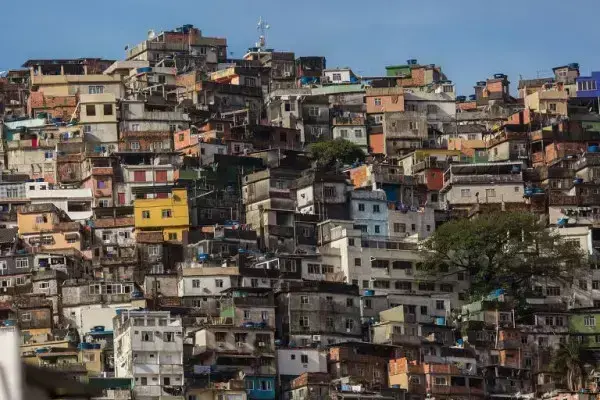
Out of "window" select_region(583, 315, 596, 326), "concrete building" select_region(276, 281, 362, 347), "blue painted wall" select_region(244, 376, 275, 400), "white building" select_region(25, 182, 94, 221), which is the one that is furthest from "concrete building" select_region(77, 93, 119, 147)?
"blue painted wall" select_region(244, 376, 275, 400)

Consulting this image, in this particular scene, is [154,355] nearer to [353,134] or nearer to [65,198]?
[65,198]


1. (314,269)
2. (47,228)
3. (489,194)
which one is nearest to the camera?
(314,269)

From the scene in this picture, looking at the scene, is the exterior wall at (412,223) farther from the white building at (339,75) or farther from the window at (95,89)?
the white building at (339,75)

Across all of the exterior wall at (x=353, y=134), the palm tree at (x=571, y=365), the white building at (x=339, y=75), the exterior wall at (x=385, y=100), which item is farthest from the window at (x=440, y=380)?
the white building at (x=339, y=75)

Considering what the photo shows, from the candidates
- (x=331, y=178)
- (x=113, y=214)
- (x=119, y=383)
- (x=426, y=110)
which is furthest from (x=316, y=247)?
(x=426, y=110)

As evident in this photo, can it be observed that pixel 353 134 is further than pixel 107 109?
Yes

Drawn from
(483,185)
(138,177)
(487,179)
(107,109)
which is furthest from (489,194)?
(107,109)

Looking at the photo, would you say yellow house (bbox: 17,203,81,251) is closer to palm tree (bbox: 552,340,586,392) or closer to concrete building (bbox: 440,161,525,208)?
concrete building (bbox: 440,161,525,208)
